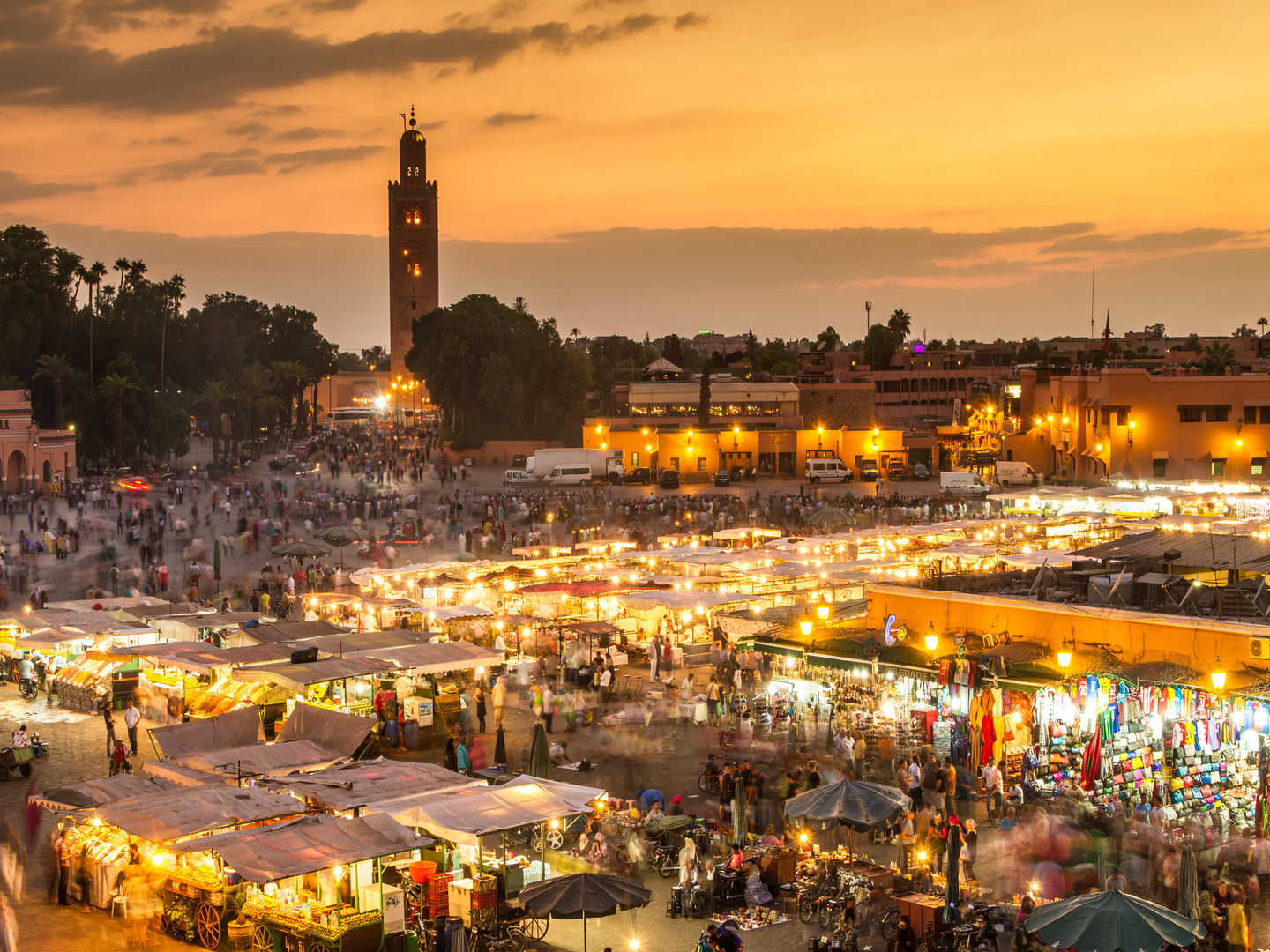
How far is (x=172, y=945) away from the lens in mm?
12023

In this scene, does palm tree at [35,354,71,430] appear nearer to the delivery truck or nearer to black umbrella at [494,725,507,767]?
the delivery truck

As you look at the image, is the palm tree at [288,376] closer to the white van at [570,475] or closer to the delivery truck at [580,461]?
the delivery truck at [580,461]

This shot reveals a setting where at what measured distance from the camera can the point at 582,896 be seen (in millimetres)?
11055

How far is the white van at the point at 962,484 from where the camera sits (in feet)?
171

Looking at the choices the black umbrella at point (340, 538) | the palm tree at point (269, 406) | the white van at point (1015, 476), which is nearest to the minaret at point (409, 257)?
the palm tree at point (269, 406)

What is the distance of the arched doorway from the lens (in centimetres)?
5841

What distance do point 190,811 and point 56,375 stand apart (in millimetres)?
60677

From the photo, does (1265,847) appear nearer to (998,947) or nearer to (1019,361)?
(998,947)

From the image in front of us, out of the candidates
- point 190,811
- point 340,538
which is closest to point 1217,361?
point 340,538

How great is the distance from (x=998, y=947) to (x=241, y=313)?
10219cm

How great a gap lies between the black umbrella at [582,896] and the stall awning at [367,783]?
2371 mm

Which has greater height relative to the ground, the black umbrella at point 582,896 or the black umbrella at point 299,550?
the black umbrella at point 299,550

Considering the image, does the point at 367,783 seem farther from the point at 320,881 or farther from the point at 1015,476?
the point at 1015,476

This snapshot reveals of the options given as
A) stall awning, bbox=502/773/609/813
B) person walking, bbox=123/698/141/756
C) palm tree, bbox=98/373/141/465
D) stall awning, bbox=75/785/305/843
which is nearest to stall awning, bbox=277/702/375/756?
stall awning, bbox=75/785/305/843
